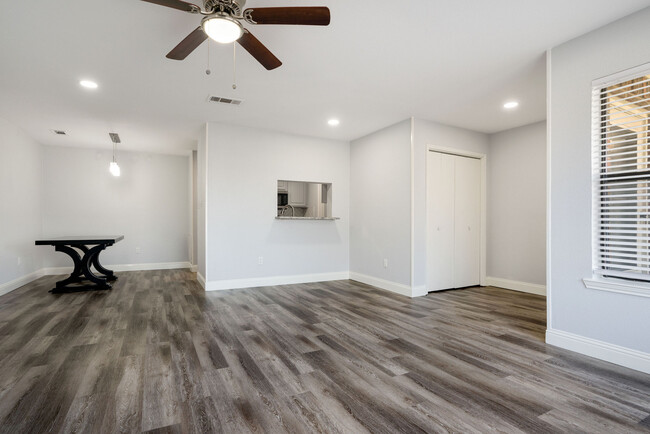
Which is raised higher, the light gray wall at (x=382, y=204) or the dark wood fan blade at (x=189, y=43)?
the dark wood fan blade at (x=189, y=43)

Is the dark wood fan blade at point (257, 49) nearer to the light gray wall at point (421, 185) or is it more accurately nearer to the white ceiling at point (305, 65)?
the white ceiling at point (305, 65)

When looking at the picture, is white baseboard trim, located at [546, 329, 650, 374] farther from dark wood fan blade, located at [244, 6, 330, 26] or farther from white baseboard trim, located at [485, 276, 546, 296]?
dark wood fan blade, located at [244, 6, 330, 26]

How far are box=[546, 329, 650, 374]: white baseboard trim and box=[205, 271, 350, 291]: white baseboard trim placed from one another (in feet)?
11.4

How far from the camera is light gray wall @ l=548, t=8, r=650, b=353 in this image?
7.60ft

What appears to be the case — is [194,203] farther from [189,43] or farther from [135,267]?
[189,43]

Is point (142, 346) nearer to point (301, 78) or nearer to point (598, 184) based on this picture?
point (301, 78)

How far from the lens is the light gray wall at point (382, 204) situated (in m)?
4.68

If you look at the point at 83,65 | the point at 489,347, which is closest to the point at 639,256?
the point at 489,347

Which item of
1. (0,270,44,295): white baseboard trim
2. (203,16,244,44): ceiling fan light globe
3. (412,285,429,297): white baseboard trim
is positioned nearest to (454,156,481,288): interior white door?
(412,285,429,297): white baseboard trim

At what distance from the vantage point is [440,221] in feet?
16.1

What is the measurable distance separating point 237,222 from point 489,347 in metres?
3.72

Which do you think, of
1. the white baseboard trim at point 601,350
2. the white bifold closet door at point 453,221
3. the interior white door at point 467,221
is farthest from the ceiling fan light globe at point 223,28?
the interior white door at point 467,221

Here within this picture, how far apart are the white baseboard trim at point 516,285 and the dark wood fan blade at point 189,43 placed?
201 inches

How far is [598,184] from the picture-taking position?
249 cm
